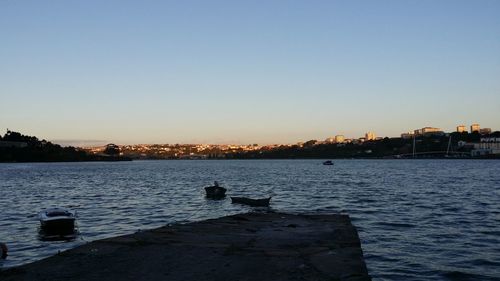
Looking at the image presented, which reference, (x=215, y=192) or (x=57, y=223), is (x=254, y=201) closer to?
(x=215, y=192)

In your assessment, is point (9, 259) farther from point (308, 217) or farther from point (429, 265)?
point (429, 265)

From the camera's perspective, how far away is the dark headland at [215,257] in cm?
1548

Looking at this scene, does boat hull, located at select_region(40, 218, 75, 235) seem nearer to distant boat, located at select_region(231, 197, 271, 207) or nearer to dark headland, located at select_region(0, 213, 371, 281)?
dark headland, located at select_region(0, 213, 371, 281)

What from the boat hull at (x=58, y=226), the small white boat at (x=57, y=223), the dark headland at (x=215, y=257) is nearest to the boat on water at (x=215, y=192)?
the small white boat at (x=57, y=223)

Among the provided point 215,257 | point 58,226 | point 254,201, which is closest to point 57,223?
point 58,226

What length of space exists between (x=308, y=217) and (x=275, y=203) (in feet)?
74.4

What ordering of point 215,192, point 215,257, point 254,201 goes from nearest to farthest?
point 215,257
point 254,201
point 215,192

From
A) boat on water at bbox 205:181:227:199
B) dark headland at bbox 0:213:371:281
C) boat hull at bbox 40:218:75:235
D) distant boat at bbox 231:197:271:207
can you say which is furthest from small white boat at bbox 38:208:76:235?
boat on water at bbox 205:181:227:199

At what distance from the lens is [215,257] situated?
1775 cm

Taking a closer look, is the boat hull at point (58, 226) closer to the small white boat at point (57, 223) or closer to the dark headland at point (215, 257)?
the small white boat at point (57, 223)

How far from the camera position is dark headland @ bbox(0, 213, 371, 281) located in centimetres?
1548

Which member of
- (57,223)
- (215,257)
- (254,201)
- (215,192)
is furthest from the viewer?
(215,192)

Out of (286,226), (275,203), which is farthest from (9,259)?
(275,203)

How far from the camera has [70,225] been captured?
31203mm
